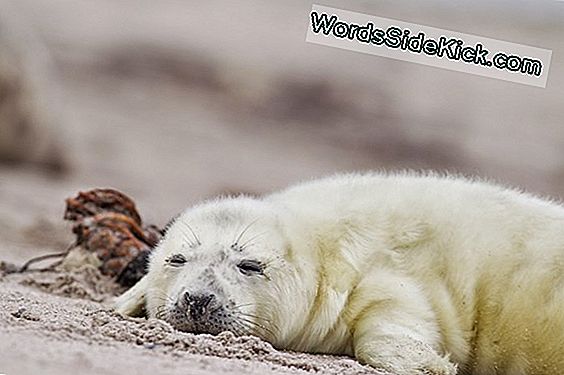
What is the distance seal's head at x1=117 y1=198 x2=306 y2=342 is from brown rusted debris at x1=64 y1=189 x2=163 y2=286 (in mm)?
800

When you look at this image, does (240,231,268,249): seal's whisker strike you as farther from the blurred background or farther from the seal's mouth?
the blurred background

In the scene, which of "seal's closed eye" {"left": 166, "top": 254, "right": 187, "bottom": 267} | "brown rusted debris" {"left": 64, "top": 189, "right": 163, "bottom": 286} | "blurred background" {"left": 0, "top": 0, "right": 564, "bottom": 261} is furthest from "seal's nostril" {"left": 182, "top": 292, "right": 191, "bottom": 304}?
"blurred background" {"left": 0, "top": 0, "right": 564, "bottom": 261}

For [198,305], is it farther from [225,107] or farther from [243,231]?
[225,107]

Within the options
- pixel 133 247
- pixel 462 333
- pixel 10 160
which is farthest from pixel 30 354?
pixel 10 160

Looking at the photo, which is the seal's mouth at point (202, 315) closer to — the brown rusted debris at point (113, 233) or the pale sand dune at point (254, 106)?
the brown rusted debris at point (113, 233)

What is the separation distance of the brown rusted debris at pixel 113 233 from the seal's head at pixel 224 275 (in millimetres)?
800

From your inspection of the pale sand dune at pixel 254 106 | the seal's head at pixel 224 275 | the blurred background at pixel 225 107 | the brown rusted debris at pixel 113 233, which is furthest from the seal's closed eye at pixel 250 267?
the blurred background at pixel 225 107

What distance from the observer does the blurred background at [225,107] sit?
7.07 meters

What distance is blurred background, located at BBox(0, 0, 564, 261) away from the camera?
23.2 ft

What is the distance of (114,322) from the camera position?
2852 millimetres

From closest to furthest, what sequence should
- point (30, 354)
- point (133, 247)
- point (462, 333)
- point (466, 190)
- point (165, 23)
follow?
point (30, 354)
point (462, 333)
point (466, 190)
point (133, 247)
point (165, 23)

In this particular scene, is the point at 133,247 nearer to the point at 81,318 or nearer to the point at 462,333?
the point at 81,318

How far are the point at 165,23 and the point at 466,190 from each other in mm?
5234

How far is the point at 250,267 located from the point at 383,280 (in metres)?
0.42
